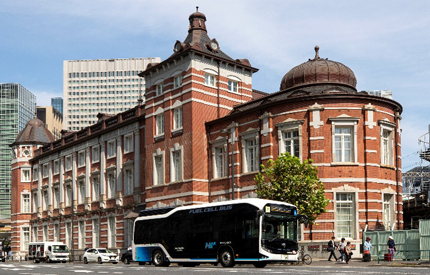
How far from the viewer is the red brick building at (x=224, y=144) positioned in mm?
39812

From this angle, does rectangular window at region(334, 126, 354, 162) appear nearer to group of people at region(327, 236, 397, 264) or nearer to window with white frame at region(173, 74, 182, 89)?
group of people at region(327, 236, 397, 264)

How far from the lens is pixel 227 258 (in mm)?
29141

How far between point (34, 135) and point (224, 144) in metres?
41.7

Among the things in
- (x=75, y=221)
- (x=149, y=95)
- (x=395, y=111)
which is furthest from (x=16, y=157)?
(x=395, y=111)

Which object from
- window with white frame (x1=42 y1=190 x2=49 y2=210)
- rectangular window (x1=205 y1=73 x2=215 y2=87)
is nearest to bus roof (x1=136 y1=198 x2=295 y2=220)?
rectangular window (x1=205 y1=73 x2=215 y2=87)

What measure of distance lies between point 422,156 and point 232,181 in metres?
23.7

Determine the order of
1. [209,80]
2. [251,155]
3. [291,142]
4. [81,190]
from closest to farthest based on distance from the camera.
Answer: [291,142], [251,155], [209,80], [81,190]

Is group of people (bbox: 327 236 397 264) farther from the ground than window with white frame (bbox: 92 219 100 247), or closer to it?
farther from the ground

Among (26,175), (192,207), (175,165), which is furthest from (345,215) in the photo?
(26,175)

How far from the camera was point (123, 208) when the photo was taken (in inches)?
Result: 2253

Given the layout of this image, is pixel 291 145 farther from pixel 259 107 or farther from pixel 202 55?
pixel 202 55

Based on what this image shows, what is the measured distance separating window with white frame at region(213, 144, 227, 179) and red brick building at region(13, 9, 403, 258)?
8cm

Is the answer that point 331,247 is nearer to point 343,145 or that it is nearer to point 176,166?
point 343,145

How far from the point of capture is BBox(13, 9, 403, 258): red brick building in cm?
3981
